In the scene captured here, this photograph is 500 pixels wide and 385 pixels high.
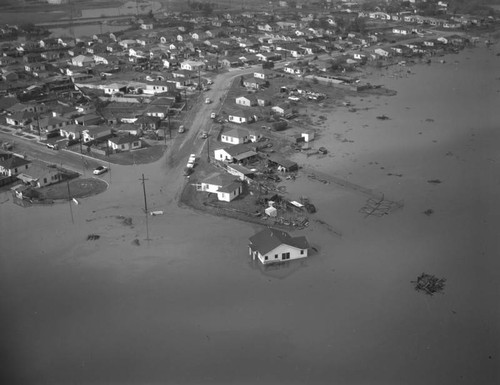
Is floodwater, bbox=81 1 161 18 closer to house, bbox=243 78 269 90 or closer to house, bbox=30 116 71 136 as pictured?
house, bbox=243 78 269 90

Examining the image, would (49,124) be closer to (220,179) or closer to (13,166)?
(13,166)

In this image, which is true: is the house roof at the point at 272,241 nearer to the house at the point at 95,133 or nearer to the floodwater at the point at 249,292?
the floodwater at the point at 249,292

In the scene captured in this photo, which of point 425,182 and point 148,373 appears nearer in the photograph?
point 148,373

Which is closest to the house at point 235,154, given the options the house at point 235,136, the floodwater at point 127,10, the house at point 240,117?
the house at point 235,136

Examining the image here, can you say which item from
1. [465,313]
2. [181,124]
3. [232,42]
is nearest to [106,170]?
[181,124]

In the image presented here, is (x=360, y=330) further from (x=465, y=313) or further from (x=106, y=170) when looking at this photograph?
(x=106, y=170)

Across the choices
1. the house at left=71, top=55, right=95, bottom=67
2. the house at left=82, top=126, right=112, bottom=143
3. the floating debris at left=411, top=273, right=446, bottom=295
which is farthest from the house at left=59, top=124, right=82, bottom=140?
the house at left=71, top=55, right=95, bottom=67

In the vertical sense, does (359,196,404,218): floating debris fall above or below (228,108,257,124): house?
below
